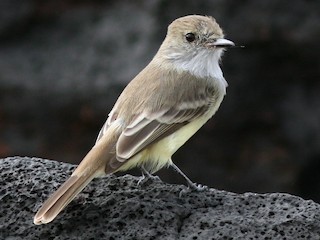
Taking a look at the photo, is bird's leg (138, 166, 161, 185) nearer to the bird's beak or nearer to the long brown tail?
the long brown tail

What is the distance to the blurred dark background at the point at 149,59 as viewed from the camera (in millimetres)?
10977

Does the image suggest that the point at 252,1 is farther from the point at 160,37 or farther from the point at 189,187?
the point at 189,187

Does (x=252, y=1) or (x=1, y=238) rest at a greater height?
(x=252, y=1)

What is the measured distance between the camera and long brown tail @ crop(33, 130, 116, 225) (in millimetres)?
6525

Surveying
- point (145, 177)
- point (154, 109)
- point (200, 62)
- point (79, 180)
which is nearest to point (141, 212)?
point (79, 180)

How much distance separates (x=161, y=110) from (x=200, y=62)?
2.56 feet

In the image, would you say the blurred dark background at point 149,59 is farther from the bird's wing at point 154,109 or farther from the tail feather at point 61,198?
the tail feather at point 61,198

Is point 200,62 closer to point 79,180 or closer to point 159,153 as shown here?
point 159,153

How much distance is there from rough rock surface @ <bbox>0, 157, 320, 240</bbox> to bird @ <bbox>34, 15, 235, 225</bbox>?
0.15 m

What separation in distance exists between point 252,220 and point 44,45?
5.23m

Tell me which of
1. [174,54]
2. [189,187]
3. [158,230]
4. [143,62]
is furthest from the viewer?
[143,62]

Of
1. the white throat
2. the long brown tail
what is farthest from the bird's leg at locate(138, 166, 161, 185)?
the white throat

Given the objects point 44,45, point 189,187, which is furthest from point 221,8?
point 189,187

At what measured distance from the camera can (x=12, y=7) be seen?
11477mm
